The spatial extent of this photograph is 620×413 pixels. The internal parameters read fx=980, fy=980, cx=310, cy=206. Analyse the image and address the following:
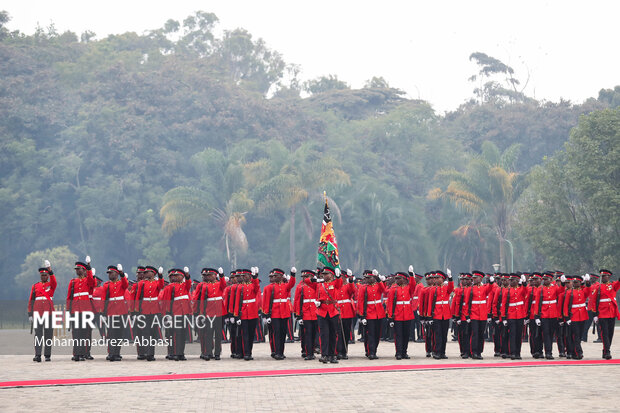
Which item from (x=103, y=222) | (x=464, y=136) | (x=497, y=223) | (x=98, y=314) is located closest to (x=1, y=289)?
(x=103, y=222)

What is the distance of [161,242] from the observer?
59.8 m

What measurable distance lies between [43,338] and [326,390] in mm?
7056

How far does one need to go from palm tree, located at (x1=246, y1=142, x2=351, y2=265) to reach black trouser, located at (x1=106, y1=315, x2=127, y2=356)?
36.0 metres

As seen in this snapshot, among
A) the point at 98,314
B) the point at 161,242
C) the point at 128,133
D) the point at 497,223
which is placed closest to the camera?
the point at 98,314

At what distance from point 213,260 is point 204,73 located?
59.1 feet

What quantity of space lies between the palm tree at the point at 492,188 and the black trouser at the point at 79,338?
3681 cm

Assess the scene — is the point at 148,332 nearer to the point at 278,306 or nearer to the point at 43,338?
the point at 43,338

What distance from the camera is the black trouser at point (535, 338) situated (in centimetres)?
1958

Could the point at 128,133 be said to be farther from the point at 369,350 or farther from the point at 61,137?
the point at 369,350

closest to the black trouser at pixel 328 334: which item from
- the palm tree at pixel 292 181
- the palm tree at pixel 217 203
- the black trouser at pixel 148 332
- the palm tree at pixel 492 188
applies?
the black trouser at pixel 148 332

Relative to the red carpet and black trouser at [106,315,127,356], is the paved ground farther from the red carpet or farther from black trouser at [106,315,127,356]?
black trouser at [106,315,127,356]

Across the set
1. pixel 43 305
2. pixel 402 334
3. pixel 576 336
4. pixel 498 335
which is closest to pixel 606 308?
pixel 576 336

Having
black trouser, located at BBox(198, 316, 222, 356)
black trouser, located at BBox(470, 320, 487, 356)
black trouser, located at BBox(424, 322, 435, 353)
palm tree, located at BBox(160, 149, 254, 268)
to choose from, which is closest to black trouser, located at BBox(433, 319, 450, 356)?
black trouser, located at BBox(424, 322, 435, 353)

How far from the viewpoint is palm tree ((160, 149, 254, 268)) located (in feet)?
176
